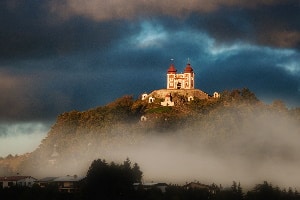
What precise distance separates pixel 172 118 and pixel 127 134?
12446 mm

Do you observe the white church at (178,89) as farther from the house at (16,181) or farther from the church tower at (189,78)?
the house at (16,181)

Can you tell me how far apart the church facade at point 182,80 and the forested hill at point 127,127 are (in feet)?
63.4

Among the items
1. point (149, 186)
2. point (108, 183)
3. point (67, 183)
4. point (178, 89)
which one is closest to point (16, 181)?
point (67, 183)

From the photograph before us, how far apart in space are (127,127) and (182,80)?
41.0m

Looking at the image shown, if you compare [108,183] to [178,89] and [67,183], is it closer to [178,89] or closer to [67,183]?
[67,183]

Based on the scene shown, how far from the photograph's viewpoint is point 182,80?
186 m

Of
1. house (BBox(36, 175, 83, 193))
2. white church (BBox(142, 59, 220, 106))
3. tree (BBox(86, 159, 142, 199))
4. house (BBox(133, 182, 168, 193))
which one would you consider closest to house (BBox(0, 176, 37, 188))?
house (BBox(36, 175, 83, 193))

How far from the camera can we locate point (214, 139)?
433 feet

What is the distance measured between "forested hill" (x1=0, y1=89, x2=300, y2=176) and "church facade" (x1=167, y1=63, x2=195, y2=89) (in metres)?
19.3

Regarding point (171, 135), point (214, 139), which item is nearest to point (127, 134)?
point (171, 135)

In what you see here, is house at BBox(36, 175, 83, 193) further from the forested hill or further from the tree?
the forested hill

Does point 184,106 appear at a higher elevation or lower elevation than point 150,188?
higher

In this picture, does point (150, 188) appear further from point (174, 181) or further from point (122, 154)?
point (122, 154)

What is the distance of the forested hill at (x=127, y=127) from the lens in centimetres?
13588
